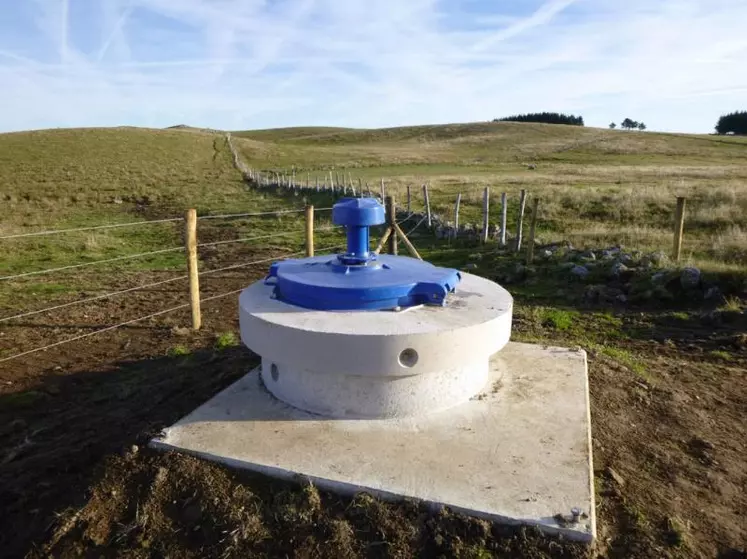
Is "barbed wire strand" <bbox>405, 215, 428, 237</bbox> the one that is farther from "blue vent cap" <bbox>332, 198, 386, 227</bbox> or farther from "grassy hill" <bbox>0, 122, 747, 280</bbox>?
"blue vent cap" <bbox>332, 198, 386, 227</bbox>

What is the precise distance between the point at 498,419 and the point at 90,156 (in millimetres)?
48819

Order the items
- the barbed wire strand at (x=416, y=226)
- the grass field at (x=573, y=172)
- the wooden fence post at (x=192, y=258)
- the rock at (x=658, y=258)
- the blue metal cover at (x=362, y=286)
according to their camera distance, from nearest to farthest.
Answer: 1. the blue metal cover at (x=362, y=286)
2. the wooden fence post at (x=192, y=258)
3. the rock at (x=658, y=258)
4. the grass field at (x=573, y=172)
5. the barbed wire strand at (x=416, y=226)

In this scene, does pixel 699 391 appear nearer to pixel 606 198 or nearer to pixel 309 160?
pixel 606 198

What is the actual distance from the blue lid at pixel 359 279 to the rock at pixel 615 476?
4.81 feet

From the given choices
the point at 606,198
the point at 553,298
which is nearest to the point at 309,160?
the point at 606,198

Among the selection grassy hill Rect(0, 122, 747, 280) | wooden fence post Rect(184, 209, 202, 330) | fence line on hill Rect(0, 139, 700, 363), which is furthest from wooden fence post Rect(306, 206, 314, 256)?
grassy hill Rect(0, 122, 747, 280)

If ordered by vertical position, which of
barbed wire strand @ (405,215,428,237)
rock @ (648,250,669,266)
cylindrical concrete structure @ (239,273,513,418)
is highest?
cylindrical concrete structure @ (239,273,513,418)

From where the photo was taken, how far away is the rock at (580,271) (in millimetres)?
10008

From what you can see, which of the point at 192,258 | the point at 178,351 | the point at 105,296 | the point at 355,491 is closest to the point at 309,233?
the point at 192,258

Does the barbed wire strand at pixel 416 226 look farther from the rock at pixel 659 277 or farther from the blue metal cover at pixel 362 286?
the blue metal cover at pixel 362 286

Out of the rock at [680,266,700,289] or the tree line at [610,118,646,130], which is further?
the tree line at [610,118,646,130]

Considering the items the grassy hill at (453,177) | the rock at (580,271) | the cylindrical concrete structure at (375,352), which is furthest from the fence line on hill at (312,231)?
the cylindrical concrete structure at (375,352)

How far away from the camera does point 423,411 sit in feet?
13.3

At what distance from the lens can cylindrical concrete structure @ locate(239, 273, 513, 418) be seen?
12.3ft
